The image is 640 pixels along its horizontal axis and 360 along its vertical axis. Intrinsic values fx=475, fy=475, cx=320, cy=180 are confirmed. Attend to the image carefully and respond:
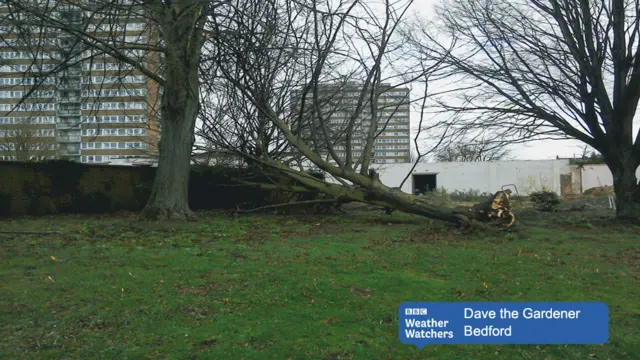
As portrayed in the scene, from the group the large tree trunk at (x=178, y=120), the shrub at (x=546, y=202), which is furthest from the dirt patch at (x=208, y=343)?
the shrub at (x=546, y=202)

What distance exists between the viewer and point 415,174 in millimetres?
46938

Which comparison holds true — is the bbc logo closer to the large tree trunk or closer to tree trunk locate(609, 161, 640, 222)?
the large tree trunk

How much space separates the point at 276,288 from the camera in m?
4.85

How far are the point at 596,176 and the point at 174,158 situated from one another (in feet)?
130

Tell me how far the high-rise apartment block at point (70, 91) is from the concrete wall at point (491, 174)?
80.5 feet

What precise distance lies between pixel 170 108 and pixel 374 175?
5.07 meters

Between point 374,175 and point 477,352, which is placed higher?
point 374,175

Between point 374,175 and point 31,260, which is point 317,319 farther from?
point 374,175

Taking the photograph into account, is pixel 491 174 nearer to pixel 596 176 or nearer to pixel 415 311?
pixel 596 176

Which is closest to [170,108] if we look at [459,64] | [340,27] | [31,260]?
[340,27]

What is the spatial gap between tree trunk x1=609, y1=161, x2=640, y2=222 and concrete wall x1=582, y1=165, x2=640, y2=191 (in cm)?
3256

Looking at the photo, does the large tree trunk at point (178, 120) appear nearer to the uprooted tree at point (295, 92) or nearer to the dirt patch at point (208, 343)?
the uprooted tree at point (295, 92)

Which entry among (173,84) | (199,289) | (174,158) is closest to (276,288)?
(199,289)

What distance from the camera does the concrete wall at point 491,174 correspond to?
137ft
